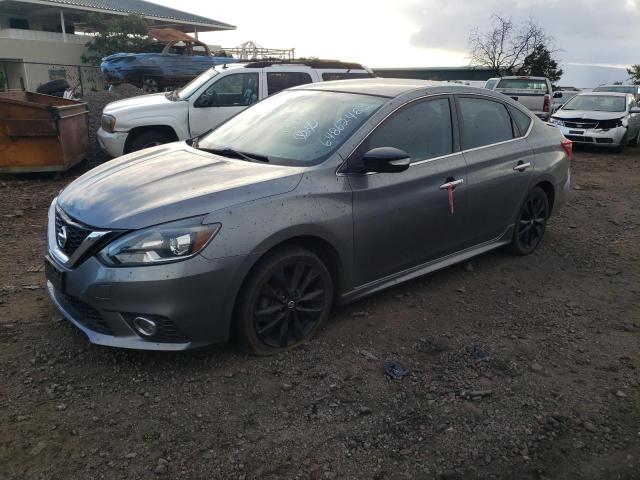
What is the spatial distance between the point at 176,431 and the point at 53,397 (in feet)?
2.53

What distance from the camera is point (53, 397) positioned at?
9.71 feet

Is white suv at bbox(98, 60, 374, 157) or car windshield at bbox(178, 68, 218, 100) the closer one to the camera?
white suv at bbox(98, 60, 374, 157)

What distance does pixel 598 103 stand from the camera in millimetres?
14148

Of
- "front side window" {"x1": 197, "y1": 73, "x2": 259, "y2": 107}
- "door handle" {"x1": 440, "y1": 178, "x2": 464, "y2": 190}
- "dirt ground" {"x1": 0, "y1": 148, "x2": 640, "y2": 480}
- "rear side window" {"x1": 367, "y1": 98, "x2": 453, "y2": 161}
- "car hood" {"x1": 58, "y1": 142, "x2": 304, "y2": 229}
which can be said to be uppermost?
"front side window" {"x1": 197, "y1": 73, "x2": 259, "y2": 107}

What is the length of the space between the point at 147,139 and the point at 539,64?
112 feet

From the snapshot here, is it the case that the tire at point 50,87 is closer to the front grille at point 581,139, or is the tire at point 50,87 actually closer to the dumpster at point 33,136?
the dumpster at point 33,136

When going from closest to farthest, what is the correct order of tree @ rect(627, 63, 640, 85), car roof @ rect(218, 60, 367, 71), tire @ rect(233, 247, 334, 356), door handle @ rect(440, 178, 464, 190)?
tire @ rect(233, 247, 334, 356)
door handle @ rect(440, 178, 464, 190)
car roof @ rect(218, 60, 367, 71)
tree @ rect(627, 63, 640, 85)

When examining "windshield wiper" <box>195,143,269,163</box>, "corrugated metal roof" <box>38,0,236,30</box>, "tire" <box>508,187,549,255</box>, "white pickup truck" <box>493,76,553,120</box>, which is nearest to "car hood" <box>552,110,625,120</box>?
"white pickup truck" <box>493,76,553,120</box>

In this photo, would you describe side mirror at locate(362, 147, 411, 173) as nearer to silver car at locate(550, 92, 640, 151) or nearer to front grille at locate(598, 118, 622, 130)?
silver car at locate(550, 92, 640, 151)

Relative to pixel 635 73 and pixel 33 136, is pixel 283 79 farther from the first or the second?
pixel 635 73

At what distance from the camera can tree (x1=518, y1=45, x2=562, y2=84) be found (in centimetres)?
3597

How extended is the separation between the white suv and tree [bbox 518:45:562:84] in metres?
31.2

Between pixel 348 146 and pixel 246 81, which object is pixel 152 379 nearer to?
pixel 348 146

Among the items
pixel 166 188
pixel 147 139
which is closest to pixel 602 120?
pixel 147 139
